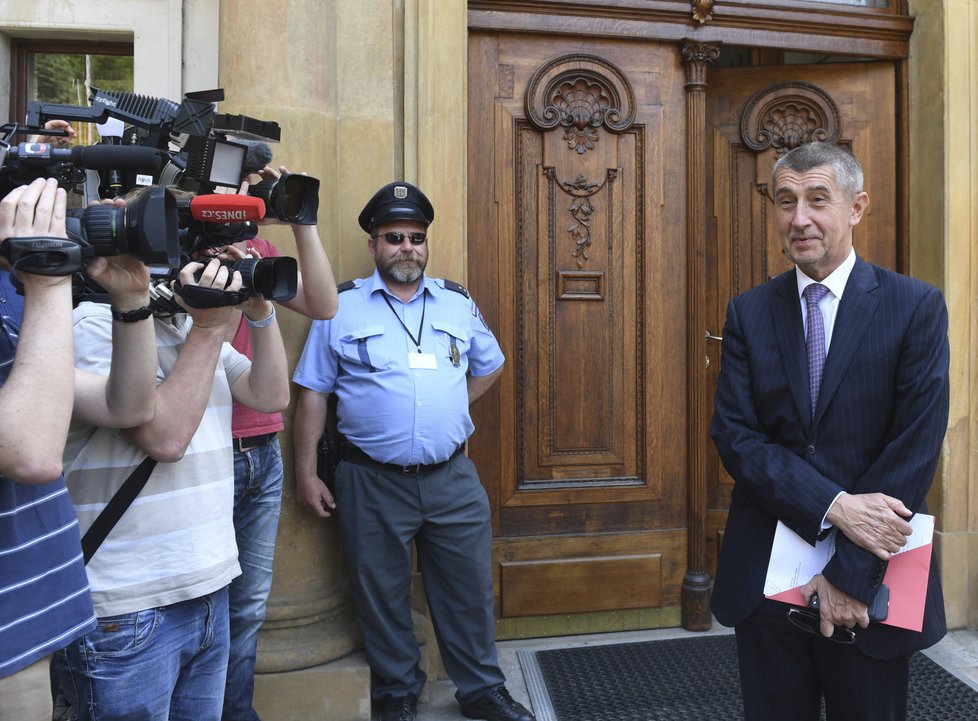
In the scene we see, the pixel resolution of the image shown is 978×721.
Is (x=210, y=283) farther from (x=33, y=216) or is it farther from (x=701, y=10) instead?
(x=701, y=10)

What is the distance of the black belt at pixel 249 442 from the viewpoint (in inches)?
108

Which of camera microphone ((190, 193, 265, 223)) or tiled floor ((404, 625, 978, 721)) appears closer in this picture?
camera microphone ((190, 193, 265, 223))

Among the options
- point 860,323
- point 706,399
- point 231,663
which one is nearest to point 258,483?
point 231,663

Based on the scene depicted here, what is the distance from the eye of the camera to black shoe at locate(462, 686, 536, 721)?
10.1 ft

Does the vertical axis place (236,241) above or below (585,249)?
below

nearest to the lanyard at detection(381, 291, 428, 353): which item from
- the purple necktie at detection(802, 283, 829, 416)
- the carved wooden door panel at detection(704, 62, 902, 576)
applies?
the purple necktie at detection(802, 283, 829, 416)

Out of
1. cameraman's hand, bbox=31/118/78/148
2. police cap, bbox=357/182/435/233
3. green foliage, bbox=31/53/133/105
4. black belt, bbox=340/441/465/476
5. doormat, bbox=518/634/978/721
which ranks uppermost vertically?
green foliage, bbox=31/53/133/105

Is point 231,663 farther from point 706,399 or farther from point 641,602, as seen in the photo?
point 706,399

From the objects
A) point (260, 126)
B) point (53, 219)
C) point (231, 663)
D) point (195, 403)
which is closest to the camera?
point (53, 219)

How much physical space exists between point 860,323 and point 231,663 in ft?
6.85

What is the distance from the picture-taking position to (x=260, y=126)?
6.30 feet

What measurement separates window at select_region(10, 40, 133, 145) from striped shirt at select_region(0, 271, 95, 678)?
2272mm

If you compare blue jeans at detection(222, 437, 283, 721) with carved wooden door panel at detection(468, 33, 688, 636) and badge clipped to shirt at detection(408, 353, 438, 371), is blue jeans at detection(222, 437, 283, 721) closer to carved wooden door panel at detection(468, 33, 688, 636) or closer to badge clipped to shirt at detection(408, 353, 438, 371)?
badge clipped to shirt at detection(408, 353, 438, 371)

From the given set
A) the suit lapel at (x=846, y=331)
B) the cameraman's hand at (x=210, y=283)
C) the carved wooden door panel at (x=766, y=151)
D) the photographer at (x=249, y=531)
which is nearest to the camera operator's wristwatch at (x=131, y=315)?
the cameraman's hand at (x=210, y=283)
